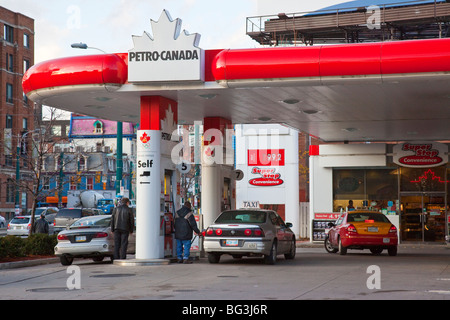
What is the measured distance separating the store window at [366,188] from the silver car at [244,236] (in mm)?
14803

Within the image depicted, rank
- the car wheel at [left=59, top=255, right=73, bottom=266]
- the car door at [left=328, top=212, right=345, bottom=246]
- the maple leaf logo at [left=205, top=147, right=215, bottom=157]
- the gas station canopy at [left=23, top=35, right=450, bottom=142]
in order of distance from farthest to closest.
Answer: the car door at [left=328, top=212, right=345, bottom=246] < the maple leaf logo at [left=205, top=147, right=215, bottom=157] < the car wheel at [left=59, top=255, right=73, bottom=266] < the gas station canopy at [left=23, top=35, right=450, bottom=142]

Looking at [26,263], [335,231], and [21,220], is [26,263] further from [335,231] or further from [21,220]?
[21,220]

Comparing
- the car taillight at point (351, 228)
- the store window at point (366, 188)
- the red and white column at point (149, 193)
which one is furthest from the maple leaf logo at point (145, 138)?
the store window at point (366, 188)

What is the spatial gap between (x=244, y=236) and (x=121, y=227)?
A: 12.3 feet

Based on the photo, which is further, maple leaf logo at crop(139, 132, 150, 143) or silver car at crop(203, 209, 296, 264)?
maple leaf logo at crop(139, 132, 150, 143)

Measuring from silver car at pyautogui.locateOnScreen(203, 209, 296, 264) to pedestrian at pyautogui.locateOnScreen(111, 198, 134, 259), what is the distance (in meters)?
2.45

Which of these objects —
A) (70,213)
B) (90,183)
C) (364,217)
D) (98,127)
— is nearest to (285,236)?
(364,217)

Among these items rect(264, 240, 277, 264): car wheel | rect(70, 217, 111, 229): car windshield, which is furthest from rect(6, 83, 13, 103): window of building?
rect(264, 240, 277, 264): car wheel

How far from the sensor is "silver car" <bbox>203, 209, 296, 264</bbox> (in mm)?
18906

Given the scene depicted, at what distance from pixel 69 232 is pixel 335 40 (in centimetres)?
2899

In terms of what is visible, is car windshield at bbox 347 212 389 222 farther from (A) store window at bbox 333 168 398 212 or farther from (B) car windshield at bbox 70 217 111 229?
(A) store window at bbox 333 168 398 212
